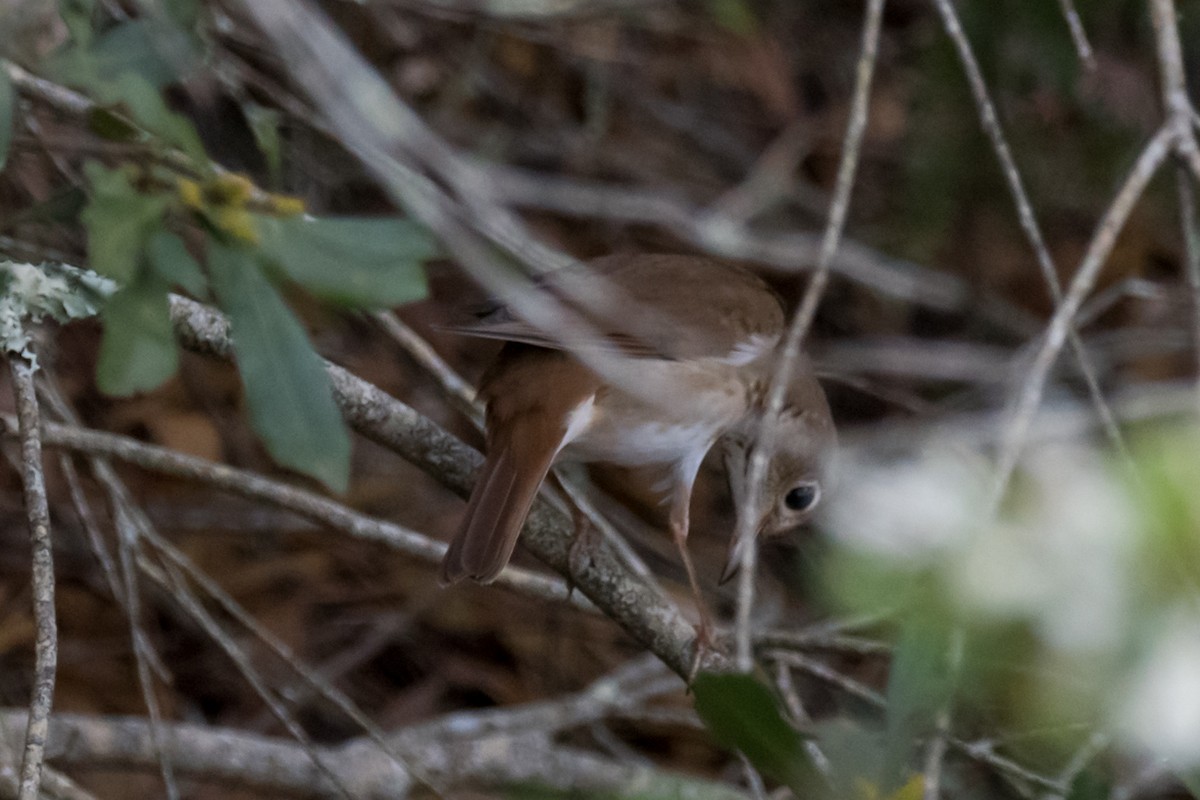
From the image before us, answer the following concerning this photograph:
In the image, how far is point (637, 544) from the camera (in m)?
4.45

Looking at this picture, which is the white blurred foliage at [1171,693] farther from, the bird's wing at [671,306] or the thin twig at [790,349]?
the bird's wing at [671,306]

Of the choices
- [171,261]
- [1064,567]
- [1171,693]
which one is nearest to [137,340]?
[171,261]

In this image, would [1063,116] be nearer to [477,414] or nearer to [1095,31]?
[1095,31]

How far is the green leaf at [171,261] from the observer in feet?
4.86

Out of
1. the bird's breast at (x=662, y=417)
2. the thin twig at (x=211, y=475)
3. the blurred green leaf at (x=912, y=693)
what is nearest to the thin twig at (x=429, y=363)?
the bird's breast at (x=662, y=417)

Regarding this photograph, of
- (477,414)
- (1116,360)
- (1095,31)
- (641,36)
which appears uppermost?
(641,36)

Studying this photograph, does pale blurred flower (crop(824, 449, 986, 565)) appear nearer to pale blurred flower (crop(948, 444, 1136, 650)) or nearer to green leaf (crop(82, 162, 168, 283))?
pale blurred flower (crop(948, 444, 1136, 650))

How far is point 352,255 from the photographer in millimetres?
1563

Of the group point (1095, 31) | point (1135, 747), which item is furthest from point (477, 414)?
point (1095, 31)

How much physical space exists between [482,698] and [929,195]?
6.88 ft

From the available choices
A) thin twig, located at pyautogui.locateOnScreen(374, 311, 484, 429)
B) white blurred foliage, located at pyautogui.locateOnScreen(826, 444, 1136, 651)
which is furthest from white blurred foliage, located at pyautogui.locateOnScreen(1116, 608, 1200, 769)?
thin twig, located at pyautogui.locateOnScreen(374, 311, 484, 429)

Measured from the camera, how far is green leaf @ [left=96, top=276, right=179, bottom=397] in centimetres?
148

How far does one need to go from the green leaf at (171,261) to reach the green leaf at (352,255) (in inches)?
3.2

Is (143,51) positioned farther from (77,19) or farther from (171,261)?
(171,261)
